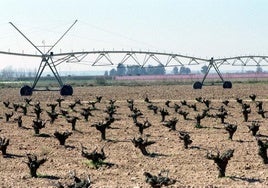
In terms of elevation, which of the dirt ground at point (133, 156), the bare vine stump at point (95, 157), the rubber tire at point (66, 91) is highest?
the rubber tire at point (66, 91)

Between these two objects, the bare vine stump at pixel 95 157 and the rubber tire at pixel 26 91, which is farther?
the rubber tire at pixel 26 91

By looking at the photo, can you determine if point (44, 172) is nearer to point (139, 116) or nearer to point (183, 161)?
point (183, 161)

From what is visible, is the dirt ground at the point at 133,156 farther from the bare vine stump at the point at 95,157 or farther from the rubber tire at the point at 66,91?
the rubber tire at the point at 66,91

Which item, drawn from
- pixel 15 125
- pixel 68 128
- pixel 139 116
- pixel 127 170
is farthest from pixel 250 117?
pixel 127 170

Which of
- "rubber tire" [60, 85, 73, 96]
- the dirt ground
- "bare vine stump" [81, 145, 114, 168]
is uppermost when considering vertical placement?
"rubber tire" [60, 85, 73, 96]

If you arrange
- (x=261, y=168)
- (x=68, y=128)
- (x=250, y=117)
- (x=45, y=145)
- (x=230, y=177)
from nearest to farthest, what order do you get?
(x=230, y=177)
(x=261, y=168)
(x=45, y=145)
(x=68, y=128)
(x=250, y=117)

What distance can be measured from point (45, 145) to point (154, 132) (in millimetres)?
5935

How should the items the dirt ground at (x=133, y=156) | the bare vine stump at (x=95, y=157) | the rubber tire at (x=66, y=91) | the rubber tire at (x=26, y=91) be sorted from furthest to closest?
the rubber tire at (x=26, y=91), the rubber tire at (x=66, y=91), the bare vine stump at (x=95, y=157), the dirt ground at (x=133, y=156)

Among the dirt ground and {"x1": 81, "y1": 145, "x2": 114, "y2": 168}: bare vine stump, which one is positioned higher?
{"x1": 81, "y1": 145, "x2": 114, "y2": 168}: bare vine stump

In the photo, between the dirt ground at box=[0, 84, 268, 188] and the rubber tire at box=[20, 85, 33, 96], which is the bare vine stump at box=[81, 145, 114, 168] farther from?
the rubber tire at box=[20, 85, 33, 96]

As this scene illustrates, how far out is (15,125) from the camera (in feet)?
94.8

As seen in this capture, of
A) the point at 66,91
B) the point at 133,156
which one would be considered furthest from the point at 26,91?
the point at 133,156

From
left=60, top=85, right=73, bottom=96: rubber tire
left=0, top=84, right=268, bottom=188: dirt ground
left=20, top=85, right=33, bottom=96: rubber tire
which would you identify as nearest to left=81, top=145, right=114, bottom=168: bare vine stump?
left=0, top=84, right=268, bottom=188: dirt ground

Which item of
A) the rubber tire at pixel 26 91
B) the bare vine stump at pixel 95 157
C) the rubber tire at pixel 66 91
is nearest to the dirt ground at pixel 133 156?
the bare vine stump at pixel 95 157
